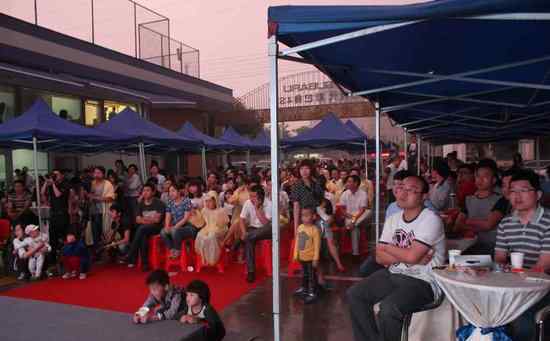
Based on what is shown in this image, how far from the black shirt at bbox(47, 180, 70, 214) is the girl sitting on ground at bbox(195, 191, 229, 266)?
263cm

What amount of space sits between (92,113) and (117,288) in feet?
36.6

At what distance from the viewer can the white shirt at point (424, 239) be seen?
324 cm

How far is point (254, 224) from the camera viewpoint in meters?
6.58

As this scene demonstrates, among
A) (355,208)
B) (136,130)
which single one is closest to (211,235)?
(355,208)

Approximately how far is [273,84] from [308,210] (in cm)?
268

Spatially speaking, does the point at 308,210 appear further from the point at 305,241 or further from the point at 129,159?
the point at 129,159

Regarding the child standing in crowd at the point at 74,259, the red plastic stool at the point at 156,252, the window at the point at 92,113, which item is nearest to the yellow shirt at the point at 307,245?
the red plastic stool at the point at 156,252

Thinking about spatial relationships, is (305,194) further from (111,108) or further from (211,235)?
(111,108)

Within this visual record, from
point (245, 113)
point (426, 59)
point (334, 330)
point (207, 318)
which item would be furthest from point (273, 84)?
point (245, 113)

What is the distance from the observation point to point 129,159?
17875mm

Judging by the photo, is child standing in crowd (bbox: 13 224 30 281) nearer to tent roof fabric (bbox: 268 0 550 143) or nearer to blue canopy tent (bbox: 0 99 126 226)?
blue canopy tent (bbox: 0 99 126 226)

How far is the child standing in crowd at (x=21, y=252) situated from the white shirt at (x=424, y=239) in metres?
5.87

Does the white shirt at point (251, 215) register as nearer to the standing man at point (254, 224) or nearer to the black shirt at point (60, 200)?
the standing man at point (254, 224)

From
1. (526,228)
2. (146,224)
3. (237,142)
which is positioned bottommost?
(146,224)
